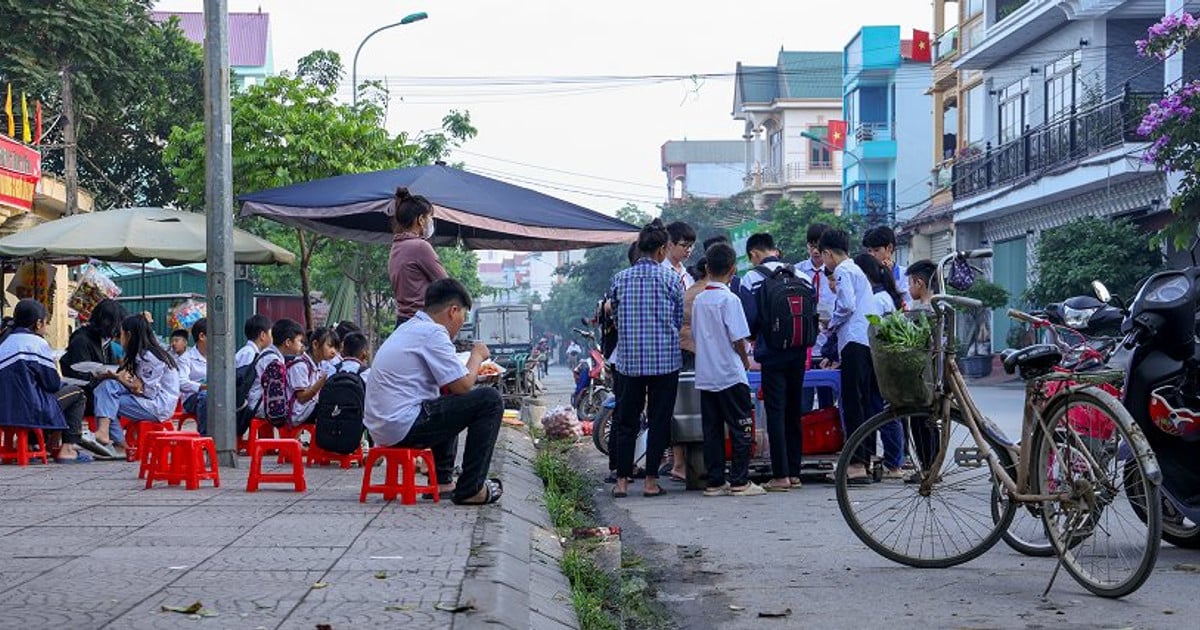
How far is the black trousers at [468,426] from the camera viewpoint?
8.61 metres

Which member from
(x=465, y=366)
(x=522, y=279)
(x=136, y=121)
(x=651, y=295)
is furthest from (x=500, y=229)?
(x=522, y=279)

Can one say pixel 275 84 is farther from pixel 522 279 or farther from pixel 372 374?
pixel 522 279

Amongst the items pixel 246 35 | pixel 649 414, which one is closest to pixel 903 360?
pixel 649 414

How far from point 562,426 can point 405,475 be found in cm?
880

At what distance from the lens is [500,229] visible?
39.6 ft

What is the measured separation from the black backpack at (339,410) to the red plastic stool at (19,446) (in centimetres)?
285

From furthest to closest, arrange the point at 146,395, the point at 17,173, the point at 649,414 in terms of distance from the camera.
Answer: the point at 17,173
the point at 146,395
the point at 649,414

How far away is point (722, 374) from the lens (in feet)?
33.5

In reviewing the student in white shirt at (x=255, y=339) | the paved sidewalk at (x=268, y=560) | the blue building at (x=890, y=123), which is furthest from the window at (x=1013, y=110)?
the paved sidewalk at (x=268, y=560)

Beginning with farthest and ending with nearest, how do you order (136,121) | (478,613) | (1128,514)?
(136,121), (1128,514), (478,613)

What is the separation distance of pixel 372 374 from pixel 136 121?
23020 millimetres

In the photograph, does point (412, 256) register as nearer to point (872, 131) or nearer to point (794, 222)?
point (794, 222)

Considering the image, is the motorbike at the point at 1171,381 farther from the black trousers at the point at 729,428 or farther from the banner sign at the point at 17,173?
the banner sign at the point at 17,173

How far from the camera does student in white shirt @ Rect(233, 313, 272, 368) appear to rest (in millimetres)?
12719
